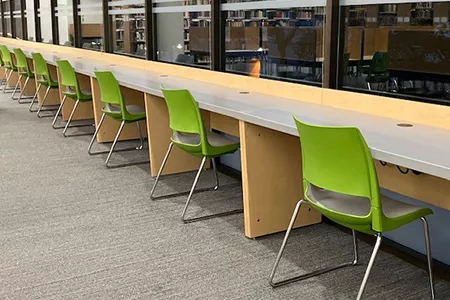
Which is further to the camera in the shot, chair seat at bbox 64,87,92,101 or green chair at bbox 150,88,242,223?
chair seat at bbox 64,87,92,101

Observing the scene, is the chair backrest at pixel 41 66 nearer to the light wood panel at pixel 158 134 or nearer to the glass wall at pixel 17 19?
the light wood panel at pixel 158 134

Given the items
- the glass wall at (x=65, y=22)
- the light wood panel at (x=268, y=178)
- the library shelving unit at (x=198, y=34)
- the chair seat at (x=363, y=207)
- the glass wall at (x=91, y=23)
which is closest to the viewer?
the chair seat at (x=363, y=207)

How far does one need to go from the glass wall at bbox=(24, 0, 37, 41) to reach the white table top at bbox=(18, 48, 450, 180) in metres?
6.76

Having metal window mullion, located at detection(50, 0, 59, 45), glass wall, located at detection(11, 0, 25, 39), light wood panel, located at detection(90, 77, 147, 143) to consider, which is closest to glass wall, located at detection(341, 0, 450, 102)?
light wood panel, located at detection(90, 77, 147, 143)

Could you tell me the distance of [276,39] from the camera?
13.5 ft

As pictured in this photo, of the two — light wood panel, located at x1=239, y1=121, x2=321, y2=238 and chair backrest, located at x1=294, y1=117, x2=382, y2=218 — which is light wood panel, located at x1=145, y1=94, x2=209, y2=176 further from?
chair backrest, located at x1=294, y1=117, x2=382, y2=218

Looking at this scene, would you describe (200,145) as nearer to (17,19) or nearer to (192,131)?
(192,131)

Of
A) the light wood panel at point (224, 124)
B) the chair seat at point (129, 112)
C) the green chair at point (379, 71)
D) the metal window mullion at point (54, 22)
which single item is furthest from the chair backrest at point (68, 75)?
the metal window mullion at point (54, 22)

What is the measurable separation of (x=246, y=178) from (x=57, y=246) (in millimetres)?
1079

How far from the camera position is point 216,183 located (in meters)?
4.03

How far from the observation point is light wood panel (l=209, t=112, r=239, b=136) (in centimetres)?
395

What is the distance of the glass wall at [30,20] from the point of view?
1037 cm

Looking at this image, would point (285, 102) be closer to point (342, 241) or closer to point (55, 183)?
point (342, 241)

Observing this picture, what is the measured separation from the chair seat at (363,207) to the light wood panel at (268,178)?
2.01 feet
